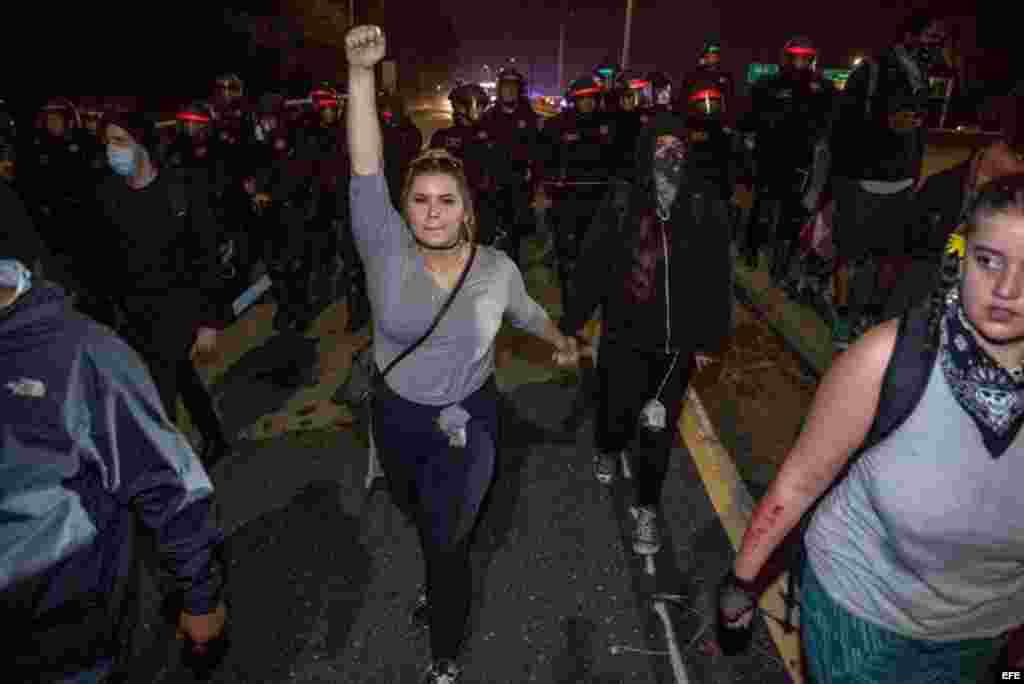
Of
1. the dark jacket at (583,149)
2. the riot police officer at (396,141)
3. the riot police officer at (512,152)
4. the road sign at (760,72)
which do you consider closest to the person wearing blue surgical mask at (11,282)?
the riot police officer at (396,141)

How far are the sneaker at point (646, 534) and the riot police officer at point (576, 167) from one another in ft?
14.0

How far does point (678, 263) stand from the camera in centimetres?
319

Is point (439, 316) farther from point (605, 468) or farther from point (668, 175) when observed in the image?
point (605, 468)

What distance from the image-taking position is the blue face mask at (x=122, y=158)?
11.7ft

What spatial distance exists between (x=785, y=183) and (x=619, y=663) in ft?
22.6

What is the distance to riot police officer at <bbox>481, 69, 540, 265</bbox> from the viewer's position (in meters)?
8.66

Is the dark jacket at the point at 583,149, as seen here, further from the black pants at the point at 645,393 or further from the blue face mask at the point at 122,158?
the blue face mask at the point at 122,158

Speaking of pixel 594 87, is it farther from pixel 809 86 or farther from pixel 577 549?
pixel 577 549

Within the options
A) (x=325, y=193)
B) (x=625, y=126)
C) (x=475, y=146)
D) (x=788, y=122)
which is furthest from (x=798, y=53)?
(x=325, y=193)

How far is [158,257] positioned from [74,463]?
8.18 ft

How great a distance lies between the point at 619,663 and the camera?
2.80 m

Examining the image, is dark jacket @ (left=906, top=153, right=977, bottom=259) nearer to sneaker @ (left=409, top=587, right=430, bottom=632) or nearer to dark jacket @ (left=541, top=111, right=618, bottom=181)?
sneaker @ (left=409, top=587, right=430, bottom=632)

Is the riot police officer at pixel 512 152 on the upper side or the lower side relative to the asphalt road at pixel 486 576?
upper

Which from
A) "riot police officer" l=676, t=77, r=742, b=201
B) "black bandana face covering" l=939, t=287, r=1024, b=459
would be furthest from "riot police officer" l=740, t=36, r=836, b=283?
"black bandana face covering" l=939, t=287, r=1024, b=459
